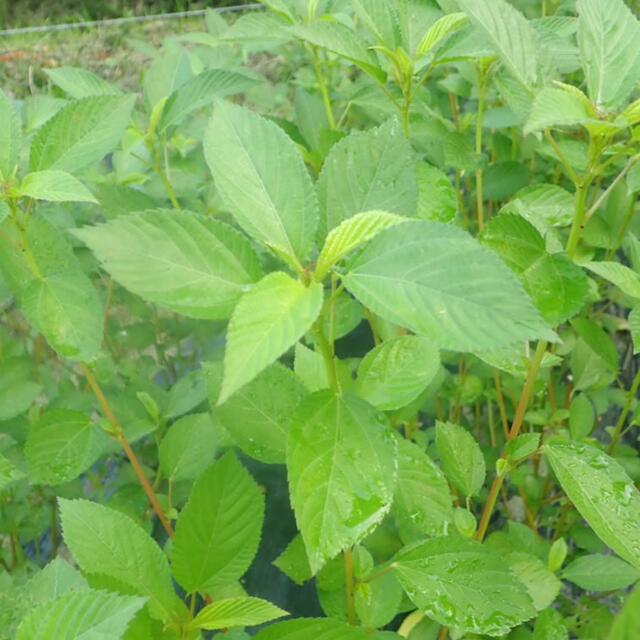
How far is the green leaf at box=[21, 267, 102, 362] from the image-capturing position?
0.78m

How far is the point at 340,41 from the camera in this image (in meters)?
0.81

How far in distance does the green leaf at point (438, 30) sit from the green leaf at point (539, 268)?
24 cm

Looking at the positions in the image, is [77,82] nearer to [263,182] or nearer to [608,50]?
[263,182]

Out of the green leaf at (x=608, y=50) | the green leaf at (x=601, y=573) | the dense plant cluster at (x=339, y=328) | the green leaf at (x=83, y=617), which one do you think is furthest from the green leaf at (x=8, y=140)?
the green leaf at (x=601, y=573)

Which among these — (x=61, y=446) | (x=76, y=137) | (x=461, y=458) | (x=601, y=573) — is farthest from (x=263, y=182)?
(x=601, y=573)

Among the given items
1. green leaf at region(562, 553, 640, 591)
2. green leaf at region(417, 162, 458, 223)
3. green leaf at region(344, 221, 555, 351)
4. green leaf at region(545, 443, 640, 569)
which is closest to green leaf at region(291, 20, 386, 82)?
green leaf at region(417, 162, 458, 223)

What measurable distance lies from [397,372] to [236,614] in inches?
10.2

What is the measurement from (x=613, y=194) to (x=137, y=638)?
94 centimetres

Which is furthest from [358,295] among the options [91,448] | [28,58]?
[28,58]

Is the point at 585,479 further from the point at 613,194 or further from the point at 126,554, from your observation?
the point at 613,194

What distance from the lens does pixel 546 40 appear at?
33.5 inches

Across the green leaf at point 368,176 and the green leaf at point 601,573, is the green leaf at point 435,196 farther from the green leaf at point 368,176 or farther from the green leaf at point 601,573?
the green leaf at point 601,573

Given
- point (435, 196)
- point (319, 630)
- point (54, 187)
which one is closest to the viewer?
point (319, 630)

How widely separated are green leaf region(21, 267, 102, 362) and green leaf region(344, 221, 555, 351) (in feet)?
1.23
